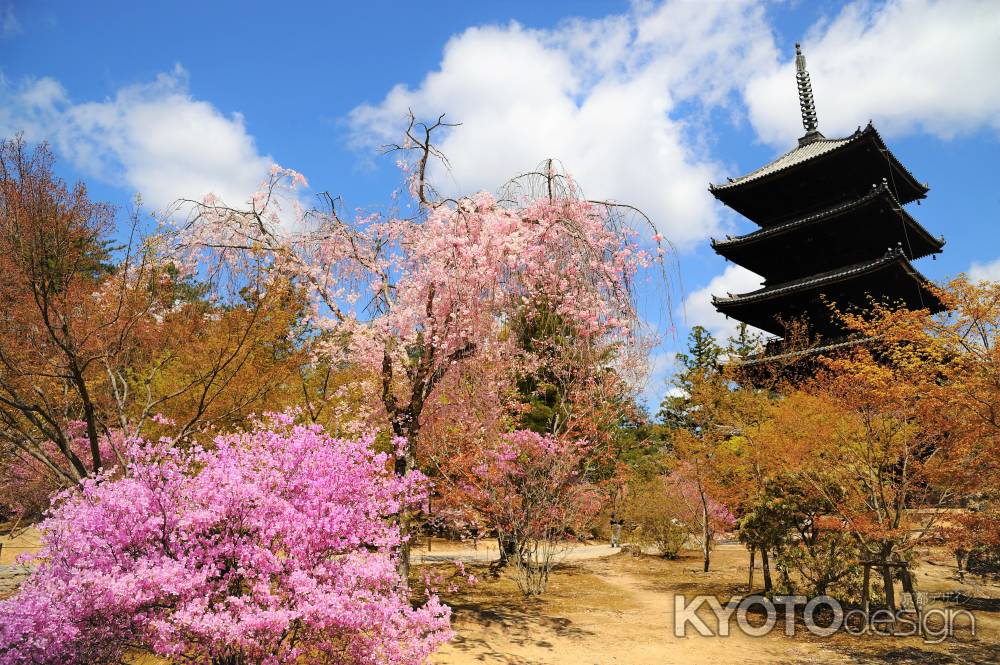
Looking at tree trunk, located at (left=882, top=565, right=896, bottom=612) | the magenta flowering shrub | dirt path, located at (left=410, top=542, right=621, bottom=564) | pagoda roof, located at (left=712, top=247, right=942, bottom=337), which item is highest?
pagoda roof, located at (left=712, top=247, right=942, bottom=337)

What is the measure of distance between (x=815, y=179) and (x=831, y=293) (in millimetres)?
4402

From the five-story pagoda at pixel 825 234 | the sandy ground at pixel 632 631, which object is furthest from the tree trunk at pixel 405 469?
the five-story pagoda at pixel 825 234

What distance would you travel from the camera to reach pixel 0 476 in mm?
13078

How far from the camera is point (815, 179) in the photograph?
842 inches

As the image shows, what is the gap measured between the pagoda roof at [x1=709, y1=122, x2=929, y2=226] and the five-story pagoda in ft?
0.11

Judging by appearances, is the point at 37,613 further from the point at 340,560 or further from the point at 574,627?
the point at 574,627

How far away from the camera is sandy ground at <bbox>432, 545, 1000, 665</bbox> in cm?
737

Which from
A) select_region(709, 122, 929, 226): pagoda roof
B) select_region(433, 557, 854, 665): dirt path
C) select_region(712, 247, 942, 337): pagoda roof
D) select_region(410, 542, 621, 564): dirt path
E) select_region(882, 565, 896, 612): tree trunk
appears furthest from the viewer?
select_region(709, 122, 929, 226): pagoda roof

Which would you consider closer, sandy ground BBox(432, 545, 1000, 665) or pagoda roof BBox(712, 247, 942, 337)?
sandy ground BBox(432, 545, 1000, 665)

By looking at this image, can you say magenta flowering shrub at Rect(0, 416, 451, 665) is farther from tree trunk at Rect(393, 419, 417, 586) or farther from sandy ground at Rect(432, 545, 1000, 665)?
sandy ground at Rect(432, 545, 1000, 665)

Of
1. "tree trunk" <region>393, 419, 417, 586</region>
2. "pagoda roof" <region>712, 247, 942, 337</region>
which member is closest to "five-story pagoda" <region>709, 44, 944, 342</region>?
"pagoda roof" <region>712, 247, 942, 337</region>

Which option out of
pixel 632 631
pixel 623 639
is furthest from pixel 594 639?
pixel 632 631

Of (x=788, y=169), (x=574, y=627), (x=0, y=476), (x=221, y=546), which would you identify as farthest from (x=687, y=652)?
(x=788, y=169)

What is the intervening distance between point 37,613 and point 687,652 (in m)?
7.05
